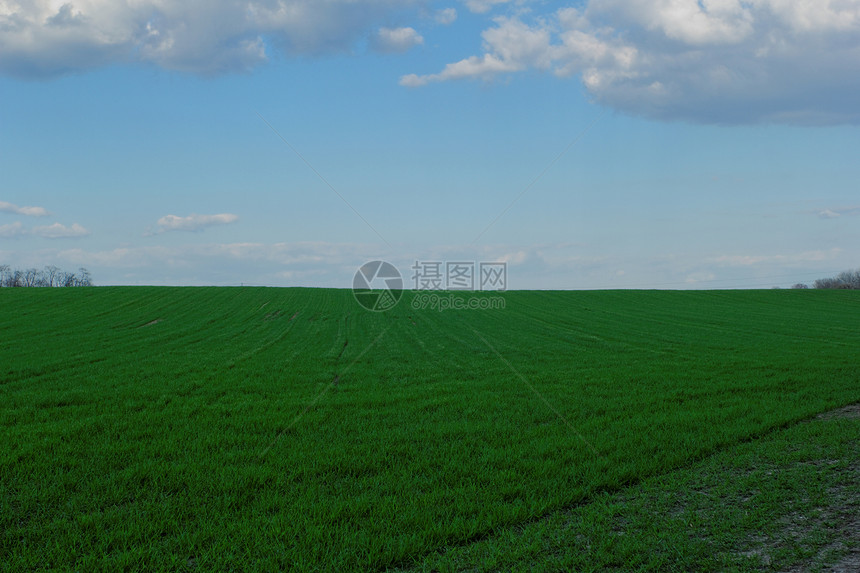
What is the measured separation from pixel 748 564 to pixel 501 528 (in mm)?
2356

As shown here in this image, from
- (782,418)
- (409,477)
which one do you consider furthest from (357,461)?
(782,418)

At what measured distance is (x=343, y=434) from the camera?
911 centimetres

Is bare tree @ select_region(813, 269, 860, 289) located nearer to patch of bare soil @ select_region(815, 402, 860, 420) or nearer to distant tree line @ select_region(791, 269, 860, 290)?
distant tree line @ select_region(791, 269, 860, 290)

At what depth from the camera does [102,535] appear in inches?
215

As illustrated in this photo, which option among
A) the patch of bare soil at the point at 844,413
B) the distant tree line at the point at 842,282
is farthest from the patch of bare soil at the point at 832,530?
the distant tree line at the point at 842,282

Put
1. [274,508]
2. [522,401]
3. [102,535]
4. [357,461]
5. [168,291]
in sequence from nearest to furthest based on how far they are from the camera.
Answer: [102,535] < [274,508] < [357,461] < [522,401] < [168,291]

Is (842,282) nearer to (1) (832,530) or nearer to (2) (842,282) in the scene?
(2) (842,282)

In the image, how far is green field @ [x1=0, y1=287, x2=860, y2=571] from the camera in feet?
18.2

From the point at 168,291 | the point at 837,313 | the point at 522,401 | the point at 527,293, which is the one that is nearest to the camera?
the point at 522,401

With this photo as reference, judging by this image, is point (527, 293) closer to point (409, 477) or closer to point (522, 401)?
point (522, 401)

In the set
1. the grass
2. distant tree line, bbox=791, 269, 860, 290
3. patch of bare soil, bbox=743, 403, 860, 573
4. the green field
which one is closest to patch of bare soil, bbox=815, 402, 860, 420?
the green field

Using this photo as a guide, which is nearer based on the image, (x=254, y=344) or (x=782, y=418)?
(x=782, y=418)

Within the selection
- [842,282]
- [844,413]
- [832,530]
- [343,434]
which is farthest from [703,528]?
[842,282]

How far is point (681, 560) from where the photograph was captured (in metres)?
5.09
